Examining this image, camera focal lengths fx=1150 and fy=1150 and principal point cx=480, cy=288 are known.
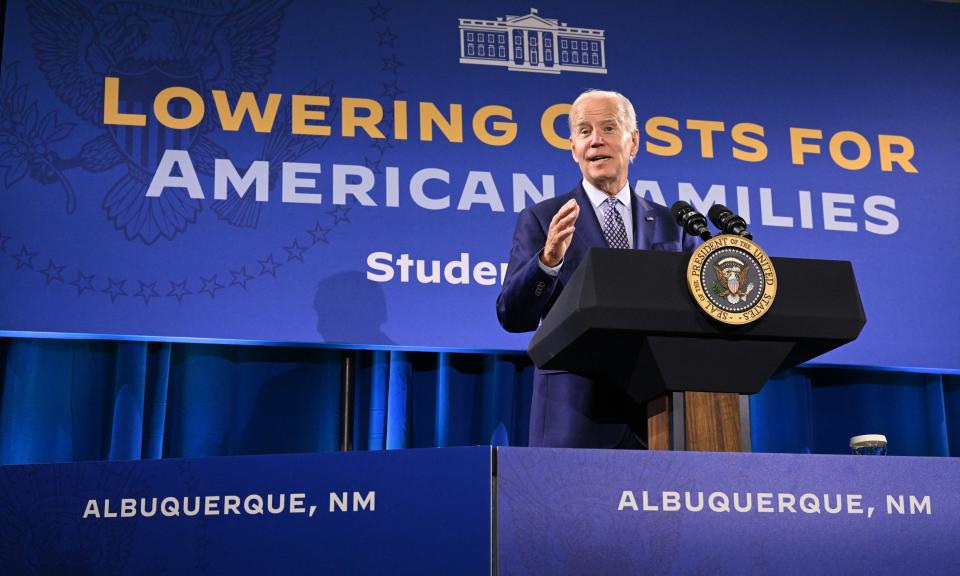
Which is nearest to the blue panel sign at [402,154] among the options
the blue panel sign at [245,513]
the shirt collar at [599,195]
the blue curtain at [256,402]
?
the blue curtain at [256,402]

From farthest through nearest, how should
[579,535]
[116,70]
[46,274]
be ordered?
[116,70] → [46,274] → [579,535]

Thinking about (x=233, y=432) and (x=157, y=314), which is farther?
(x=233, y=432)

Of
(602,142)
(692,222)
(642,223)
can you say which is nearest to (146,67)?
(602,142)

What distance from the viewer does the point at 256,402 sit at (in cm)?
325

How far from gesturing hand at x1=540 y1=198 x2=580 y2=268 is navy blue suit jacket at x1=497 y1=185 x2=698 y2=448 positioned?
0.14 ft

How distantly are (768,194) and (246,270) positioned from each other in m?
1.53

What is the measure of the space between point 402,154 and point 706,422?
203 cm

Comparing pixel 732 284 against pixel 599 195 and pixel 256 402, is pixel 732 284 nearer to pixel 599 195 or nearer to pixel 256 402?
pixel 599 195

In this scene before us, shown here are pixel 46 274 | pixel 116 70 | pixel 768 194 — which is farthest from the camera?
pixel 768 194

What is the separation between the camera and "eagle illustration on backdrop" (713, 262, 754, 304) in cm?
137

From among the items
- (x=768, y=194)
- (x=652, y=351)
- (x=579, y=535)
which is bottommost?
(x=579, y=535)

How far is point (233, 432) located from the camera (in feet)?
10.5

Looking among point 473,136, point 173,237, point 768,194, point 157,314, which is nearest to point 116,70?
point 173,237

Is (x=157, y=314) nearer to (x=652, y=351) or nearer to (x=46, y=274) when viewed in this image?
(x=46, y=274)
